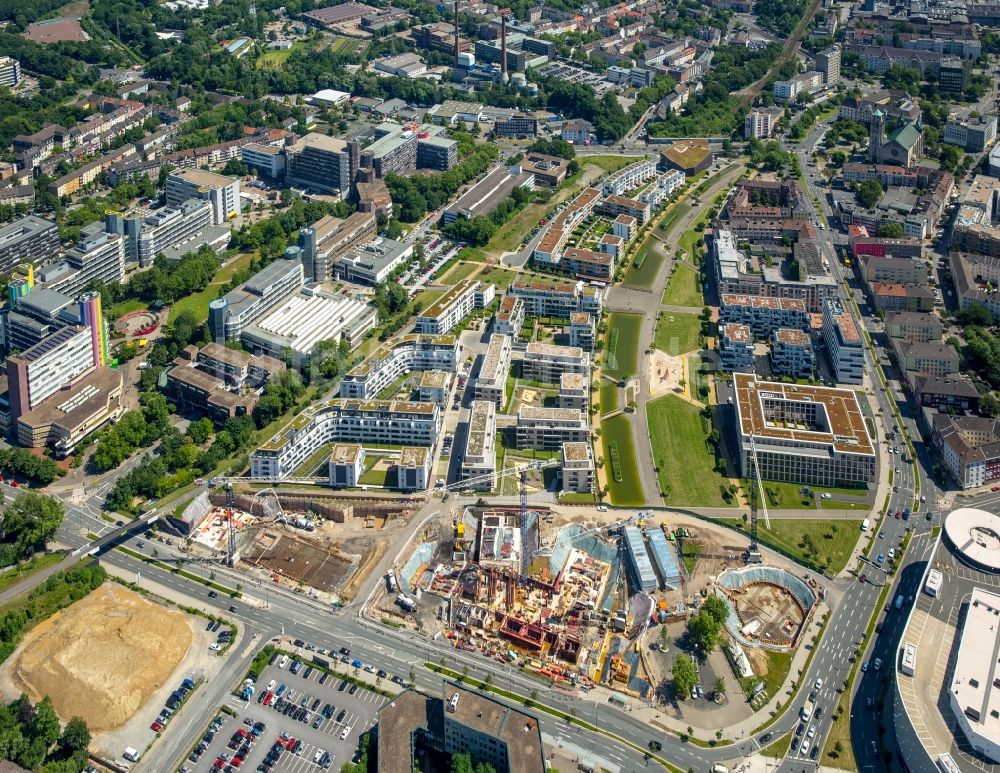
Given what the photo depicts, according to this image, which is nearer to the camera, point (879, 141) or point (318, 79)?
point (879, 141)

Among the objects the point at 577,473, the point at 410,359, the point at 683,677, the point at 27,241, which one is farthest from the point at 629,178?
the point at 683,677

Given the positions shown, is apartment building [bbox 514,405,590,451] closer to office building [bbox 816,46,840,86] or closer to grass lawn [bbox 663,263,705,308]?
grass lawn [bbox 663,263,705,308]

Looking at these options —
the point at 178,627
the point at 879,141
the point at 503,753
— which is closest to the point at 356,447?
the point at 178,627

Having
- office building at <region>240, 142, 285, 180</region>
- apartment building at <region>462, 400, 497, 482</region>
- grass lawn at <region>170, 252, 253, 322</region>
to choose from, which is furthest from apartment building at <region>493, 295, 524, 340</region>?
office building at <region>240, 142, 285, 180</region>

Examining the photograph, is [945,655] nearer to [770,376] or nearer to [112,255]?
[770,376]

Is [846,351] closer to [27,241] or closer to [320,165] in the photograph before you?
[320,165]

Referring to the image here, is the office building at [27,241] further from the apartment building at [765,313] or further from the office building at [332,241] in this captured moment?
the apartment building at [765,313]
